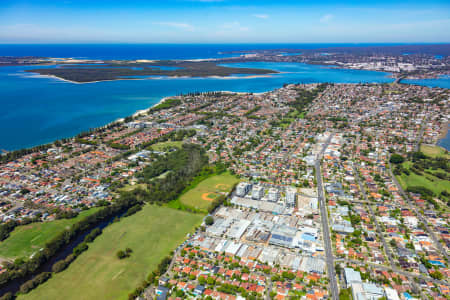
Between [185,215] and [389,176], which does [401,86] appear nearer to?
[389,176]

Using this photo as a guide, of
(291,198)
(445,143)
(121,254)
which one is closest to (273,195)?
(291,198)

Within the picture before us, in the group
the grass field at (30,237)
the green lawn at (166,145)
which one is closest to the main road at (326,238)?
the green lawn at (166,145)

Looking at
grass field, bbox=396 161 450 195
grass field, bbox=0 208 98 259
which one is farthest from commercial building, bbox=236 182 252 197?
grass field, bbox=396 161 450 195

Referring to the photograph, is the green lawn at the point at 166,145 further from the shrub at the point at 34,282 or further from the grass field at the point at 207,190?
the shrub at the point at 34,282

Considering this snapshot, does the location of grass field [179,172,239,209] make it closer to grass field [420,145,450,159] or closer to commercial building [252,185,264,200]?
commercial building [252,185,264,200]

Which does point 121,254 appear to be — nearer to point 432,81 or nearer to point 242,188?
point 242,188

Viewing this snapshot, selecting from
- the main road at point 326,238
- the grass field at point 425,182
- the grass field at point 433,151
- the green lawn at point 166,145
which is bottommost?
the main road at point 326,238

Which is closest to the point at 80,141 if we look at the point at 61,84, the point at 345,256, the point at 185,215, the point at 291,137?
the point at 185,215
